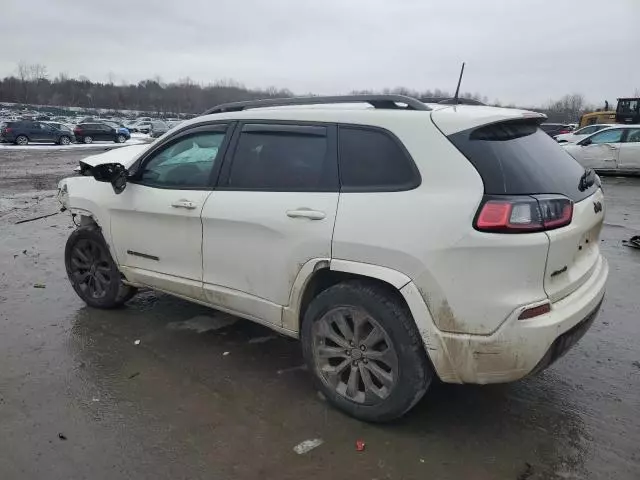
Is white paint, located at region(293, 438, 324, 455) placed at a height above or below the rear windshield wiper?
below

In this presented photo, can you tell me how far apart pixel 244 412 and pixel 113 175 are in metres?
2.18

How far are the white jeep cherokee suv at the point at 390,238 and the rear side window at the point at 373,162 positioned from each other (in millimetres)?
10

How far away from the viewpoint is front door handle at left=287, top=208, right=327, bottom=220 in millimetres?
3004

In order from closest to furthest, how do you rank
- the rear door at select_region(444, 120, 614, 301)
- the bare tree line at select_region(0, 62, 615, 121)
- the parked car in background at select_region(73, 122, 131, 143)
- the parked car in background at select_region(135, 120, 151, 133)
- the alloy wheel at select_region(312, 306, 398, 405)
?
1. the rear door at select_region(444, 120, 614, 301)
2. the alloy wheel at select_region(312, 306, 398, 405)
3. the parked car in background at select_region(73, 122, 131, 143)
4. the parked car in background at select_region(135, 120, 151, 133)
5. the bare tree line at select_region(0, 62, 615, 121)

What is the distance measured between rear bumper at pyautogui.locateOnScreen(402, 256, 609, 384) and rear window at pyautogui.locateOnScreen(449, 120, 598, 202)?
0.59 meters

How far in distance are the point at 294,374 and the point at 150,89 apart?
13124cm

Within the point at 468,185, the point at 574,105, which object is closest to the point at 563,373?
the point at 468,185

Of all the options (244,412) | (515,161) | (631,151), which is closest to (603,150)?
(631,151)

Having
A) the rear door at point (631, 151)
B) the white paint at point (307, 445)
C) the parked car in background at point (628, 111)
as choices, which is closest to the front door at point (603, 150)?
the rear door at point (631, 151)

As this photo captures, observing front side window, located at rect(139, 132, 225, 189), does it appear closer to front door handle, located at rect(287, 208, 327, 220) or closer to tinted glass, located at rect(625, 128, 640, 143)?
front door handle, located at rect(287, 208, 327, 220)

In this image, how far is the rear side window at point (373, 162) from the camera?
2816 millimetres

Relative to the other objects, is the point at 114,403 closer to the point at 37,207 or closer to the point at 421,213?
the point at 421,213

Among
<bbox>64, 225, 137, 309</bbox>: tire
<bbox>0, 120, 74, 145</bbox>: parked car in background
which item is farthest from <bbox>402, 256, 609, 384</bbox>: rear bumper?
<bbox>0, 120, 74, 145</bbox>: parked car in background

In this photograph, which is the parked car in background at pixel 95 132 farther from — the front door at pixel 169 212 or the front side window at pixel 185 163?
the front side window at pixel 185 163
